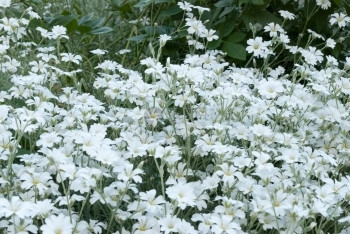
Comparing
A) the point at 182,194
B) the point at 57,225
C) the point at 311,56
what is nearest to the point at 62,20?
the point at 311,56

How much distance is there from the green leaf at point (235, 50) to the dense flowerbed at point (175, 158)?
0.23 m

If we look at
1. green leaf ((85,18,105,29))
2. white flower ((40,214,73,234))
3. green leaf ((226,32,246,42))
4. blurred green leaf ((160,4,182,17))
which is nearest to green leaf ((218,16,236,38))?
green leaf ((226,32,246,42))

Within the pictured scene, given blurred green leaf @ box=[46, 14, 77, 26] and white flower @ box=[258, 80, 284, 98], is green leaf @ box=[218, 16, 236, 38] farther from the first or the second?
white flower @ box=[258, 80, 284, 98]

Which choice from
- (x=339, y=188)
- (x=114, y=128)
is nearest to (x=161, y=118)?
(x=114, y=128)

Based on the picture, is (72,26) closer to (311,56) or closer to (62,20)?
(62,20)

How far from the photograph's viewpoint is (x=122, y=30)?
3404mm

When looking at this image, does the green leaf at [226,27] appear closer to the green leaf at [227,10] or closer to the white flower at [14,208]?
the green leaf at [227,10]

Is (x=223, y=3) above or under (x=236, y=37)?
above

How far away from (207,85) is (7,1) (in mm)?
894

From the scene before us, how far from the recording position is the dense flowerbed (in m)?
1.52

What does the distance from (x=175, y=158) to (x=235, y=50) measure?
1098mm

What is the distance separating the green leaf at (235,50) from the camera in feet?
8.61

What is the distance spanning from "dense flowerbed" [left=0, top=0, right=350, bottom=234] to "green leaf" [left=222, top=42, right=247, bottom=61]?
8.9 inches

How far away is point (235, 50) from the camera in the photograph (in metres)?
2.65
